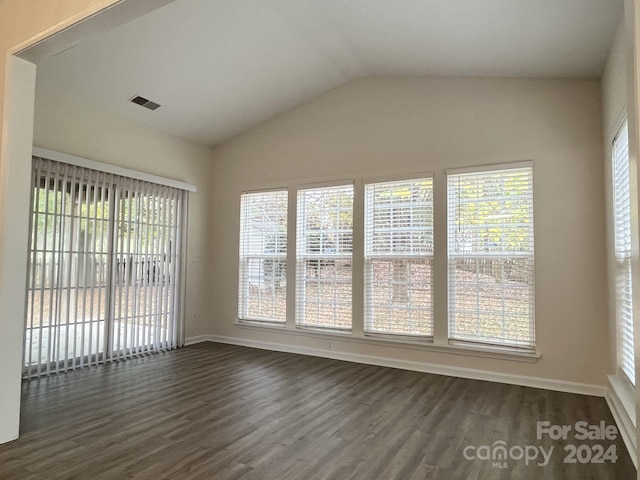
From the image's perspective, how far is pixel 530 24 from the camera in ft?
10.5

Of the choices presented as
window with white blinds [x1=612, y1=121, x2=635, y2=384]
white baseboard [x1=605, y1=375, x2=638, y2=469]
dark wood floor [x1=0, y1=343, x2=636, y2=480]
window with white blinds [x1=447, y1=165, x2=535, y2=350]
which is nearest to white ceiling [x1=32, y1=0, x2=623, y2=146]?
window with white blinds [x1=612, y1=121, x2=635, y2=384]

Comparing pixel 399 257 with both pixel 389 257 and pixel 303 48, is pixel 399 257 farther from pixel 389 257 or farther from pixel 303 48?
pixel 303 48

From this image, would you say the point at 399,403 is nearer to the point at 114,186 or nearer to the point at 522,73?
the point at 522,73

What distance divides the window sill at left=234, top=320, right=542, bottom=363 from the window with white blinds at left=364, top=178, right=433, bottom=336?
0.10m

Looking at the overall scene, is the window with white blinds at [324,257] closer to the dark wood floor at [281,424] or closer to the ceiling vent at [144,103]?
the dark wood floor at [281,424]

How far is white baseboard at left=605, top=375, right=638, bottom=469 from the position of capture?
263 cm

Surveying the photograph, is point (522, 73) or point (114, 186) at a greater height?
point (522, 73)

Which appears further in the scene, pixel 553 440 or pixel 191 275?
pixel 191 275

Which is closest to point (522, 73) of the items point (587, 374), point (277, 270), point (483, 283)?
point (483, 283)

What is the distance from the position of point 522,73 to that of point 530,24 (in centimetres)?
100

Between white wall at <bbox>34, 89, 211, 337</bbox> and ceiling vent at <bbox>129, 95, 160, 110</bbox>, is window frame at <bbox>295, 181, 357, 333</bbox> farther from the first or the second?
ceiling vent at <bbox>129, 95, 160, 110</bbox>

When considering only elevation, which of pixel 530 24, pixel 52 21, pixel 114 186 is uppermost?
pixel 530 24

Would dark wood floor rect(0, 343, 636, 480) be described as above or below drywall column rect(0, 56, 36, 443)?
below

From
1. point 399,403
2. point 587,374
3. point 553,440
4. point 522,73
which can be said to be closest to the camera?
point 553,440
